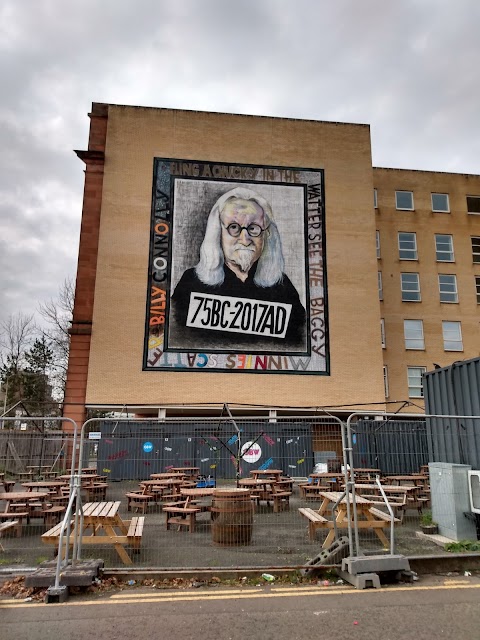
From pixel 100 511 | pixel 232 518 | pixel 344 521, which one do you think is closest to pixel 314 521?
pixel 344 521

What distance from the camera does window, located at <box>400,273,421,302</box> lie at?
36062 mm

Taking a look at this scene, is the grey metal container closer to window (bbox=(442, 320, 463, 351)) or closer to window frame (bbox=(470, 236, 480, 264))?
window (bbox=(442, 320, 463, 351))

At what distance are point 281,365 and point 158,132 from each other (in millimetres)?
15930

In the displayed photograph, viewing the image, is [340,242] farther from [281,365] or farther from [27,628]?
[27,628]

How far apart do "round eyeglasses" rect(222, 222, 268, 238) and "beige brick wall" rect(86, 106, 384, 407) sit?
14.0ft

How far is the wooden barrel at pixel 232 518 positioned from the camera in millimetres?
8953

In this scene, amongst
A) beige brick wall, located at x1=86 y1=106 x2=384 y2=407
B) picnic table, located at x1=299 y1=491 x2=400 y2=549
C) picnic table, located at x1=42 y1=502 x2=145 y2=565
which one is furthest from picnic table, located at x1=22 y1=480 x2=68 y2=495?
beige brick wall, located at x1=86 y1=106 x2=384 y2=407

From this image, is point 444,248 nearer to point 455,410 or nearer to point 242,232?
point 242,232

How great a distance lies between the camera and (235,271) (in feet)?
94.8

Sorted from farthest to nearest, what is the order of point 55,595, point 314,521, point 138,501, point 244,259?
point 244,259 < point 138,501 < point 314,521 < point 55,595

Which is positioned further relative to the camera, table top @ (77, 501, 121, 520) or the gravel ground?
the gravel ground

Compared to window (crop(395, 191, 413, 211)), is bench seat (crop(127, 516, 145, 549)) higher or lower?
lower

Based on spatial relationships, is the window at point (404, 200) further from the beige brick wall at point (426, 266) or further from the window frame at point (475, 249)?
the window frame at point (475, 249)

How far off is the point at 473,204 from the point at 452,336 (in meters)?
10.9
